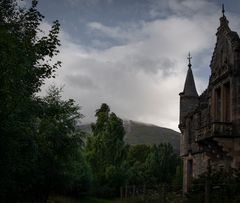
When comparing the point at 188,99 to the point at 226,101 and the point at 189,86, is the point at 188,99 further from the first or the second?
the point at 226,101

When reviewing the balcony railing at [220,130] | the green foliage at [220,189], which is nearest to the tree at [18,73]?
the green foliage at [220,189]

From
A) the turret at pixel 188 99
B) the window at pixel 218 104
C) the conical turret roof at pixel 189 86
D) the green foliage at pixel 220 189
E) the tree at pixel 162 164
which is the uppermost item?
the conical turret roof at pixel 189 86

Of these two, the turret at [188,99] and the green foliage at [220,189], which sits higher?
the turret at [188,99]

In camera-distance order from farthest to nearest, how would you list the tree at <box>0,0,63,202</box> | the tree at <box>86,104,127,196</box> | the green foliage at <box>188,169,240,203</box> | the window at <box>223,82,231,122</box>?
the tree at <box>86,104,127,196</box> → the window at <box>223,82,231,122</box> → the green foliage at <box>188,169,240,203</box> → the tree at <box>0,0,63,202</box>

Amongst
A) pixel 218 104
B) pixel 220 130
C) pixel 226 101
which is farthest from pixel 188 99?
pixel 220 130

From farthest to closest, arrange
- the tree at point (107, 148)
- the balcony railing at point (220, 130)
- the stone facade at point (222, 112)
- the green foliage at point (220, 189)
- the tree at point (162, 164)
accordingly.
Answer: the tree at point (162, 164) < the tree at point (107, 148) < the stone facade at point (222, 112) < the balcony railing at point (220, 130) < the green foliage at point (220, 189)

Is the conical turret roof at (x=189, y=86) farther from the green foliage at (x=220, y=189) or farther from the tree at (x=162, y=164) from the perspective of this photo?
the tree at (x=162, y=164)

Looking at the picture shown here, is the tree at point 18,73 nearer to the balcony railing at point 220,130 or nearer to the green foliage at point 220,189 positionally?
the green foliage at point 220,189

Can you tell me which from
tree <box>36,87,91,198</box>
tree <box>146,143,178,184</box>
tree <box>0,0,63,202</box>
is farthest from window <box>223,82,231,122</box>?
tree <box>146,143,178,184</box>

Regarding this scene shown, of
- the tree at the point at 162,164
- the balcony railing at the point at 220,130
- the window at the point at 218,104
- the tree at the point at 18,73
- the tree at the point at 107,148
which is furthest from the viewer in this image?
the tree at the point at 162,164

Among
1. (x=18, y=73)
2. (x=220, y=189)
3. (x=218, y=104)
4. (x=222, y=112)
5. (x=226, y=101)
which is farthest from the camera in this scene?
(x=218, y=104)

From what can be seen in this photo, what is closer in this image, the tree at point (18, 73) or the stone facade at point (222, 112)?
the tree at point (18, 73)

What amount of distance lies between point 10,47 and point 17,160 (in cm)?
546

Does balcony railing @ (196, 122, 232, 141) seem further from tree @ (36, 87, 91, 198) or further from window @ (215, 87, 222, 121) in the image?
tree @ (36, 87, 91, 198)
